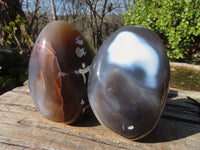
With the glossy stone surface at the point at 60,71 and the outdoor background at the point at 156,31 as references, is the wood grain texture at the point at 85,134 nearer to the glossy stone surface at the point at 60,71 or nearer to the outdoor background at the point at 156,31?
the glossy stone surface at the point at 60,71

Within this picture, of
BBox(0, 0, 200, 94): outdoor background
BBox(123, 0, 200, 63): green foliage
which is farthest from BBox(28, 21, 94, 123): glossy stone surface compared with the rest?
BBox(123, 0, 200, 63): green foliage

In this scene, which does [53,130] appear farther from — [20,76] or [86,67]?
[20,76]

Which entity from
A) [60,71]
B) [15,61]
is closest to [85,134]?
[60,71]

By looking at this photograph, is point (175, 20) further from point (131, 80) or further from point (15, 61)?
point (15, 61)

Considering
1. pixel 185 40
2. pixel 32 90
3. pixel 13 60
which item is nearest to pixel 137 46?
pixel 32 90

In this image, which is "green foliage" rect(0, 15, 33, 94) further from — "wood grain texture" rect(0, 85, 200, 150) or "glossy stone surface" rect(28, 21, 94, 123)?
"glossy stone surface" rect(28, 21, 94, 123)
